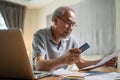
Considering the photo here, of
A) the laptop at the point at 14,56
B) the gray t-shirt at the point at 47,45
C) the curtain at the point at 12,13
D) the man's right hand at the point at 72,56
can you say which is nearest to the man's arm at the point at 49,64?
the man's right hand at the point at 72,56

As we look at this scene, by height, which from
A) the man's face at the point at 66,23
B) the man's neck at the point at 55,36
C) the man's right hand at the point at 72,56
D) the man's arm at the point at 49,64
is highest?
the man's face at the point at 66,23

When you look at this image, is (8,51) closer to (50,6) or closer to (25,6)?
(50,6)

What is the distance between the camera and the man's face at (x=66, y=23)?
4.81ft

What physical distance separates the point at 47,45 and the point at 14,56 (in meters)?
0.84

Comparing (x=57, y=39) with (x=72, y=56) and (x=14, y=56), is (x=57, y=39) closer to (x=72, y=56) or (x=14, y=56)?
(x=72, y=56)

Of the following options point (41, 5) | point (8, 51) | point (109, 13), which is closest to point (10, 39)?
point (8, 51)

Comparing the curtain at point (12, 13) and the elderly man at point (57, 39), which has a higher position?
the curtain at point (12, 13)

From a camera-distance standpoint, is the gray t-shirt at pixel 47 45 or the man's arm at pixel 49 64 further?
the gray t-shirt at pixel 47 45

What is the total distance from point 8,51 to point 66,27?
0.88m

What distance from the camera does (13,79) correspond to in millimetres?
733

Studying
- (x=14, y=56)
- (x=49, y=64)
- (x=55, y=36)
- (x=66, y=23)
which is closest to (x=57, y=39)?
(x=55, y=36)

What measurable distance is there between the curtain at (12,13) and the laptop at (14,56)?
406cm

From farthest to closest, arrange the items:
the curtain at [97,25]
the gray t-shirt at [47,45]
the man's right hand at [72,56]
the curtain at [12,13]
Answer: the curtain at [12,13], the curtain at [97,25], the gray t-shirt at [47,45], the man's right hand at [72,56]

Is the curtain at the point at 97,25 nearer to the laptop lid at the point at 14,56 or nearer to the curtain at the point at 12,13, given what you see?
the curtain at the point at 12,13
